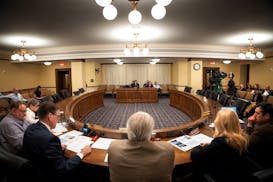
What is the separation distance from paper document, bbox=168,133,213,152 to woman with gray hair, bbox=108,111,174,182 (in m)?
0.83

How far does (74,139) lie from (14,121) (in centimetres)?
80

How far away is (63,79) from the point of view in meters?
11.9

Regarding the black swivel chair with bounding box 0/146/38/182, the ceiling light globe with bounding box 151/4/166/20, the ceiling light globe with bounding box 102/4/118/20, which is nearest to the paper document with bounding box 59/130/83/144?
the black swivel chair with bounding box 0/146/38/182

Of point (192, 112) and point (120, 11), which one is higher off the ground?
point (120, 11)

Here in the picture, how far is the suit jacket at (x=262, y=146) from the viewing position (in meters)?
1.74

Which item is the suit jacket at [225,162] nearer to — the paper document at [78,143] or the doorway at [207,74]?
the paper document at [78,143]

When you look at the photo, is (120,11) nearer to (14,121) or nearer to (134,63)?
(14,121)

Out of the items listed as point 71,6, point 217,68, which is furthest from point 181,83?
point 71,6

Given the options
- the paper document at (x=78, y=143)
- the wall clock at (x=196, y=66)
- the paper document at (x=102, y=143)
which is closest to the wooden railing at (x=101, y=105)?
the paper document at (x=102, y=143)

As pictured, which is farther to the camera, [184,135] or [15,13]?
[15,13]

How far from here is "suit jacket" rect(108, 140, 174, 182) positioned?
1.09 metres

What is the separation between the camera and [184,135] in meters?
2.29

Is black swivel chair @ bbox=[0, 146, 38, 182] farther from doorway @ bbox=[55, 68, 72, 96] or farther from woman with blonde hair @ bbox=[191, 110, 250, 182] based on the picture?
doorway @ bbox=[55, 68, 72, 96]

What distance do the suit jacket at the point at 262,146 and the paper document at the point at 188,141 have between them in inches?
18.0
